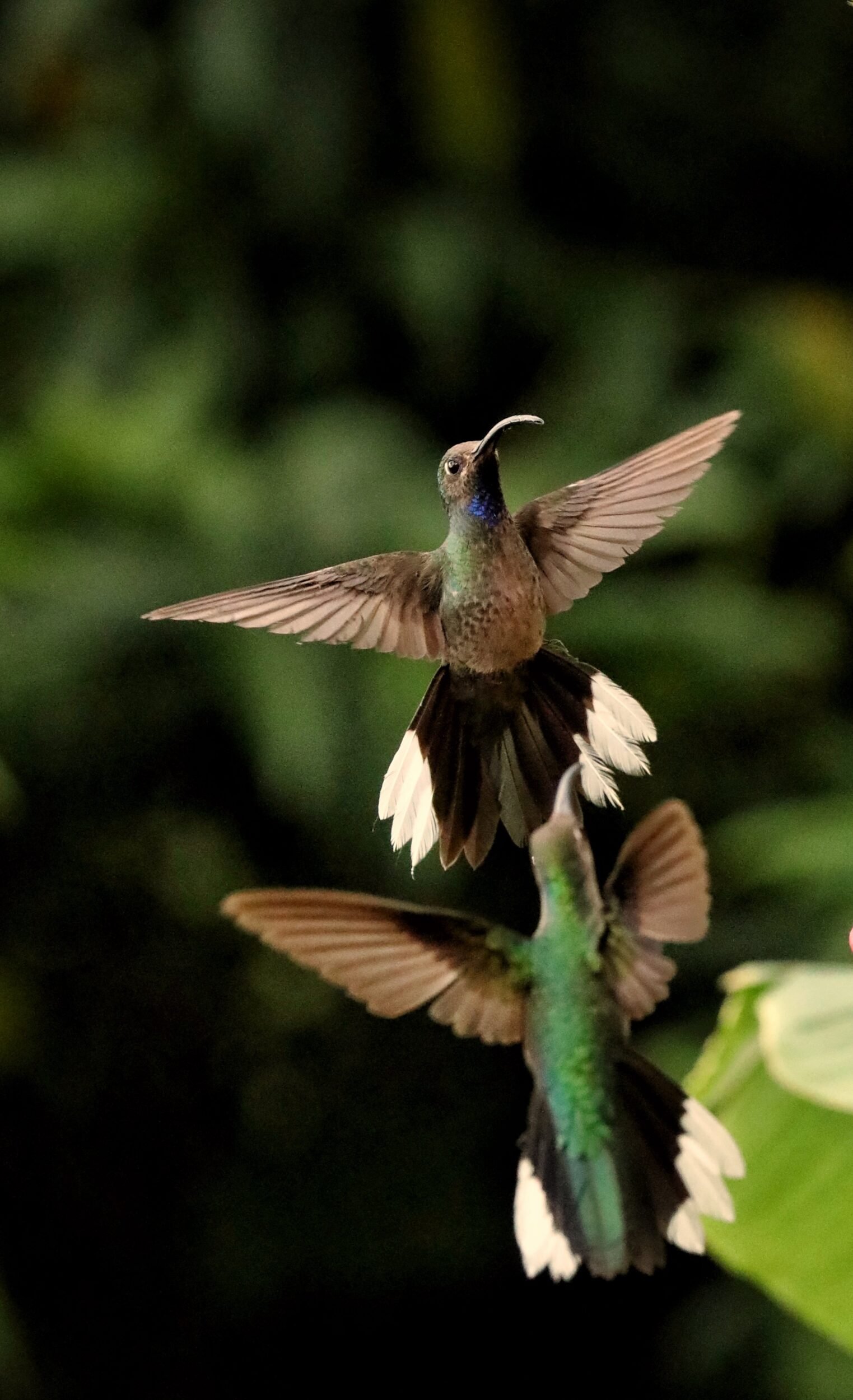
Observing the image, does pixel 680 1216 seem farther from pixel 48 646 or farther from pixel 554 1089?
pixel 48 646

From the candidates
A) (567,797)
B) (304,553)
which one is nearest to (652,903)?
(567,797)

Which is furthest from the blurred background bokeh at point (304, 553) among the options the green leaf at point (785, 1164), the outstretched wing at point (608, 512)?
the outstretched wing at point (608, 512)

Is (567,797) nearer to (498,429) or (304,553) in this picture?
(498,429)

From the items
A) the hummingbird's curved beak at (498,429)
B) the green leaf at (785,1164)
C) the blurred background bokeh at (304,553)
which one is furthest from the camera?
the blurred background bokeh at (304,553)

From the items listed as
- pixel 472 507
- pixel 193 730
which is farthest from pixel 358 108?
pixel 472 507

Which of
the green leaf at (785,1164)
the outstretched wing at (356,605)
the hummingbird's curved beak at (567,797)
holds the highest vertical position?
the outstretched wing at (356,605)

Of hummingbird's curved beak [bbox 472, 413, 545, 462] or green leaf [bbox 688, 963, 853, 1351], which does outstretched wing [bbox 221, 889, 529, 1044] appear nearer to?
hummingbird's curved beak [bbox 472, 413, 545, 462]

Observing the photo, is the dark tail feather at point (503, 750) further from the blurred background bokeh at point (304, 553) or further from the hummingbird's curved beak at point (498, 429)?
the blurred background bokeh at point (304, 553)
